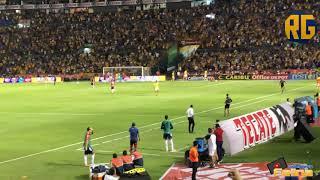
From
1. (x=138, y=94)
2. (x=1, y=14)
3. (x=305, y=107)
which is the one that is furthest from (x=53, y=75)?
(x=305, y=107)

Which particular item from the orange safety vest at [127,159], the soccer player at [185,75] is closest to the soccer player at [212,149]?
the orange safety vest at [127,159]

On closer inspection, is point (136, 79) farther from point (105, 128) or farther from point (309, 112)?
point (309, 112)

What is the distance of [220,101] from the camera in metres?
51.9

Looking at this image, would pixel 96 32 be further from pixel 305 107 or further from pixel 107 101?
pixel 305 107

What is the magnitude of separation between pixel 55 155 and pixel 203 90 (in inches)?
1621

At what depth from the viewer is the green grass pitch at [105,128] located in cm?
2481

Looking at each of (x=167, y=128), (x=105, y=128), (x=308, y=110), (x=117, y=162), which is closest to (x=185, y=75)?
(x=105, y=128)

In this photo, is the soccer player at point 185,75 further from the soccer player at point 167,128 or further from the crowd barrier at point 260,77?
the soccer player at point 167,128

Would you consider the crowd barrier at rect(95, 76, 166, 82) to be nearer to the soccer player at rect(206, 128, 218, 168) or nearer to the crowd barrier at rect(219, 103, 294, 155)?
the crowd barrier at rect(219, 103, 294, 155)

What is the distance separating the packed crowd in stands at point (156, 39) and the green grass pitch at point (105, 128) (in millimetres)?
25394

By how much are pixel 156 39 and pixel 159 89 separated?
32163mm

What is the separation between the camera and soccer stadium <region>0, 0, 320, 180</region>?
24.0 m

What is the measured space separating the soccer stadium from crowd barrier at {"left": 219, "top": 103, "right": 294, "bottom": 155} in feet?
0.23

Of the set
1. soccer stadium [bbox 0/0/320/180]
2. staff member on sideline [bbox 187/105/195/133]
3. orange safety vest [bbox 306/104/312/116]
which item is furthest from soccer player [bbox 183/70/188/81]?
orange safety vest [bbox 306/104/312/116]
